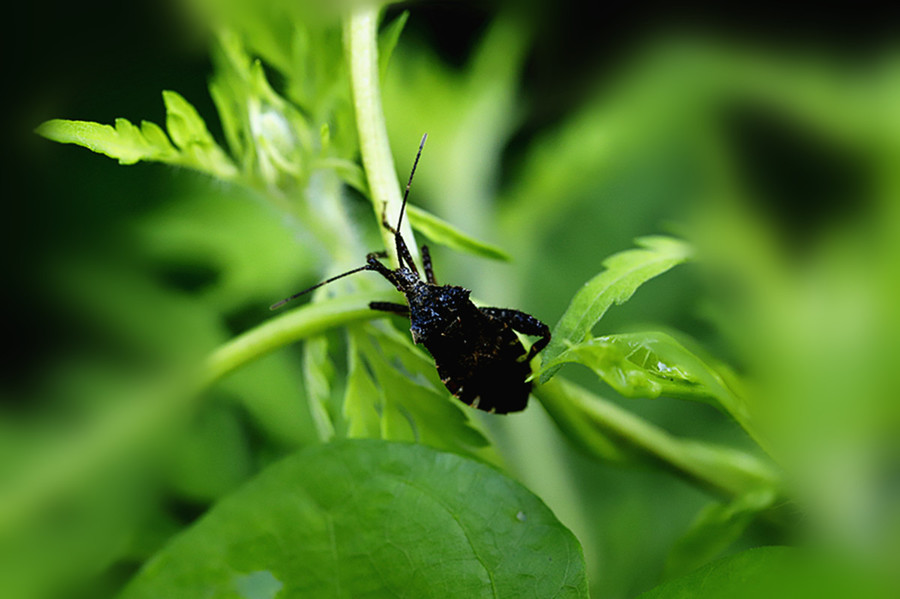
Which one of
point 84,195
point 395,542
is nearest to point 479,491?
point 395,542

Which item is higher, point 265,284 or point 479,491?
point 265,284

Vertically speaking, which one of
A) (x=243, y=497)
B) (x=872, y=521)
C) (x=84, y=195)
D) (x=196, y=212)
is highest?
(x=84, y=195)

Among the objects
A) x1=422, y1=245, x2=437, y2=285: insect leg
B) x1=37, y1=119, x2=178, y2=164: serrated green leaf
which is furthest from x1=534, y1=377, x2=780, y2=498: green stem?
x1=37, y1=119, x2=178, y2=164: serrated green leaf

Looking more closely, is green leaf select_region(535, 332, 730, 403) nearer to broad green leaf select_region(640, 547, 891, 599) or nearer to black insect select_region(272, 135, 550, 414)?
broad green leaf select_region(640, 547, 891, 599)

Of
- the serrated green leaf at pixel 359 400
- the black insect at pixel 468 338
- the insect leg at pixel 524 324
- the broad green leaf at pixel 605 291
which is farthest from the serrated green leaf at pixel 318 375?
the broad green leaf at pixel 605 291

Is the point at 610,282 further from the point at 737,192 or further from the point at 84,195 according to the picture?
the point at 84,195

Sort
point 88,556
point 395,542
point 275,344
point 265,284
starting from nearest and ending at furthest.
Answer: point 395,542 → point 275,344 → point 88,556 → point 265,284

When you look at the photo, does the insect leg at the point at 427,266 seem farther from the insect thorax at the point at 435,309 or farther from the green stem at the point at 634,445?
the green stem at the point at 634,445

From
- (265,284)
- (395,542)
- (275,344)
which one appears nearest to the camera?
(395,542)
